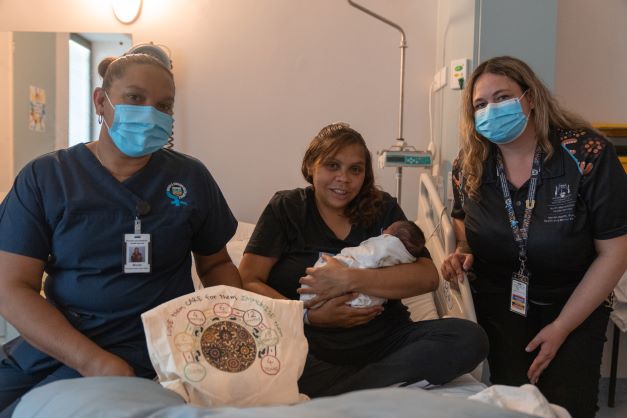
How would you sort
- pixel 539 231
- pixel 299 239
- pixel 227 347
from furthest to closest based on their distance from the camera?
pixel 299 239 < pixel 539 231 < pixel 227 347

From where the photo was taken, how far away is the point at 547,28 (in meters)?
2.50

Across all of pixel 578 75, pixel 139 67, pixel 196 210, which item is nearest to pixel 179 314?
pixel 196 210

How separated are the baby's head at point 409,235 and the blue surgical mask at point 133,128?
30.7 inches

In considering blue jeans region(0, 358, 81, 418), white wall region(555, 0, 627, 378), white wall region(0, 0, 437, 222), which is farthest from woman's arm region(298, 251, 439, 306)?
white wall region(555, 0, 627, 378)

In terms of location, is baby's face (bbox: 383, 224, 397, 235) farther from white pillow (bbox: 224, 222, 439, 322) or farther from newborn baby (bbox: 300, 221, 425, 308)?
white pillow (bbox: 224, 222, 439, 322)

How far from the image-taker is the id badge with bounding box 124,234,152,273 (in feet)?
4.81

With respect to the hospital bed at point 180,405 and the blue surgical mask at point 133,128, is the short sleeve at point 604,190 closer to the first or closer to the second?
the hospital bed at point 180,405

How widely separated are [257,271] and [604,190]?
3.52 feet

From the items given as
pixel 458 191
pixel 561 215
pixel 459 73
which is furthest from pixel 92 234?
pixel 459 73

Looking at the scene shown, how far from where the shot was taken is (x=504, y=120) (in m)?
1.87

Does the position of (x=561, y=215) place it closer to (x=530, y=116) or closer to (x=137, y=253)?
(x=530, y=116)

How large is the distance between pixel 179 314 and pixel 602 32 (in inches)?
105

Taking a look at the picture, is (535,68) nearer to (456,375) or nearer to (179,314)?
(456,375)

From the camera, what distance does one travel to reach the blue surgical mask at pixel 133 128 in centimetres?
150
